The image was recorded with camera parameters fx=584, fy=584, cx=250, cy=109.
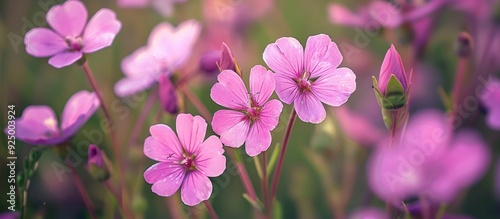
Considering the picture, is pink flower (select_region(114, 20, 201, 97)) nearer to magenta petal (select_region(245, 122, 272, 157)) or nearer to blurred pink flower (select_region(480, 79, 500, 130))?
magenta petal (select_region(245, 122, 272, 157))

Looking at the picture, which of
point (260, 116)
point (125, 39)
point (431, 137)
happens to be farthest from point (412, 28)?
point (125, 39)

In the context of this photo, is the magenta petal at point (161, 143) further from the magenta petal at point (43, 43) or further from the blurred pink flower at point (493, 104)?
the blurred pink flower at point (493, 104)

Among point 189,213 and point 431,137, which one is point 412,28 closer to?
point 431,137

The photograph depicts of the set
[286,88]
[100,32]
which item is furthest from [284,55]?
[100,32]

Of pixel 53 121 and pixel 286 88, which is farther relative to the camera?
pixel 53 121

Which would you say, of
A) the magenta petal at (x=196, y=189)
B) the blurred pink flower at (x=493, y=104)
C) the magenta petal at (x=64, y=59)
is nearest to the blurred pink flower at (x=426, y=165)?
the blurred pink flower at (x=493, y=104)

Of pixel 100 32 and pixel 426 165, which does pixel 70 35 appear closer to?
pixel 100 32
